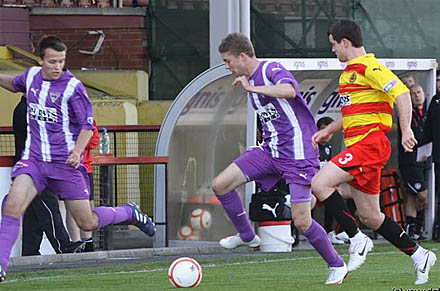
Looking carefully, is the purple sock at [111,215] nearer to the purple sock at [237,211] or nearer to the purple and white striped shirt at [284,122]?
the purple sock at [237,211]

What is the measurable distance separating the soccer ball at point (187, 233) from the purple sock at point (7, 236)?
5.74m

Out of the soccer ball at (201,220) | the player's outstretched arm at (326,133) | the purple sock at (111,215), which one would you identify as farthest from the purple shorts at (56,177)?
the soccer ball at (201,220)

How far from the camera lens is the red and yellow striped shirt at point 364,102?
9.70 metres

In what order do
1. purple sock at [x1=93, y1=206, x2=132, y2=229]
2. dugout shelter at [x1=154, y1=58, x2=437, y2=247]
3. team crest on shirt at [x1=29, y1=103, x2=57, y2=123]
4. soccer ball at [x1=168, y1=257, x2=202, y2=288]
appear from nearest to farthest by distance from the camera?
1. soccer ball at [x1=168, y1=257, x2=202, y2=288]
2. team crest on shirt at [x1=29, y1=103, x2=57, y2=123]
3. purple sock at [x1=93, y1=206, x2=132, y2=229]
4. dugout shelter at [x1=154, y1=58, x2=437, y2=247]

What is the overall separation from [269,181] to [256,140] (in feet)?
13.5

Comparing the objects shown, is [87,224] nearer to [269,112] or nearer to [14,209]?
[14,209]

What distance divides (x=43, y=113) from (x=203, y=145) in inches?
210

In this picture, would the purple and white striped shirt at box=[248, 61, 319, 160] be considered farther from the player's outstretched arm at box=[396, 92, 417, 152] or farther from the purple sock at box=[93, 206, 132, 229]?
the purple sock at box=[93, 206, 132, 229]

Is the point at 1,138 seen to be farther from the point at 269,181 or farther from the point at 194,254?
the point at 269,181

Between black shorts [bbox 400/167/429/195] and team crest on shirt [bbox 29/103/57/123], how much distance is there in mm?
6529

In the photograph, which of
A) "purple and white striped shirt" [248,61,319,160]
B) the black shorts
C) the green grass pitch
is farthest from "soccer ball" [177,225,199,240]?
"purple and white striped shirt" [248,61,319,160]

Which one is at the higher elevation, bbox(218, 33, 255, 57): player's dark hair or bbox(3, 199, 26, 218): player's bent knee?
bbox(218, 33, 255, 57): player's dark hair

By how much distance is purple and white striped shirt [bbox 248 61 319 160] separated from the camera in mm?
10164

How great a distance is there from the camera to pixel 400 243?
9641 millimetres
